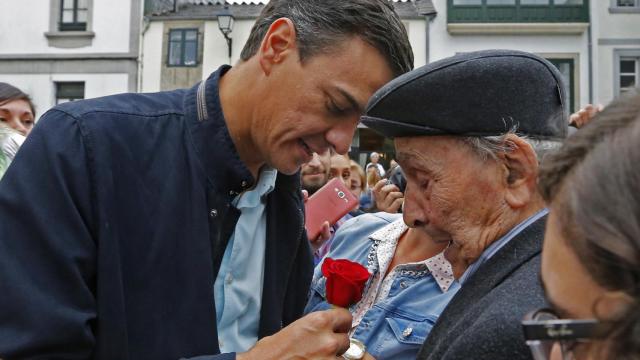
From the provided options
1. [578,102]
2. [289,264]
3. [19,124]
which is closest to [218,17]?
[578,102]

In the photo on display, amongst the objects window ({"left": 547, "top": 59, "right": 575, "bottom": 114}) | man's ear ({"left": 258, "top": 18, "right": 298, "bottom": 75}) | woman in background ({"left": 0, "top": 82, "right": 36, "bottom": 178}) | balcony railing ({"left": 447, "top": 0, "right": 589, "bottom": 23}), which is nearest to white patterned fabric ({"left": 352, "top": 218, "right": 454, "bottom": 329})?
man's ear ({"left": 258, "top": 18, "right": 298, "bottom": 75})

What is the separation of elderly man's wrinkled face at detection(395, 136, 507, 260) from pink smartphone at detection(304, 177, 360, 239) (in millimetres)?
1645

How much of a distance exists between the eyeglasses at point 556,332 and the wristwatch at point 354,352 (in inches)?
31.4

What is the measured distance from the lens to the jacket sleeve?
1.37 m

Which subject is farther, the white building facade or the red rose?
the white building facade

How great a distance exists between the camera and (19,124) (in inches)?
142

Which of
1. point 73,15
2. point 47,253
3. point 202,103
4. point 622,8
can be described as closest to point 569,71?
point 622,8

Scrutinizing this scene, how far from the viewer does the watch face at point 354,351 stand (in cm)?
161

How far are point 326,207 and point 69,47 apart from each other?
14820 mm

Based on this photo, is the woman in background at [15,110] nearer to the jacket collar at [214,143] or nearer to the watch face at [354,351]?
the jacket collar at [214,143]

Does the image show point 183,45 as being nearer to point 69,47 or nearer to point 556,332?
point 69,47

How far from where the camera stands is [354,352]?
1.62m

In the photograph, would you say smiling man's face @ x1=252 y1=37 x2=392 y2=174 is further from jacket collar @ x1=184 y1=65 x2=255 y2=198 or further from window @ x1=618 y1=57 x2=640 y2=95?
window @ x1=618 y1=57 x2=640 y2=95

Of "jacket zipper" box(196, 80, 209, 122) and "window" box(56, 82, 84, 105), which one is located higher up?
"window" box(56, 82, 84, 105)
